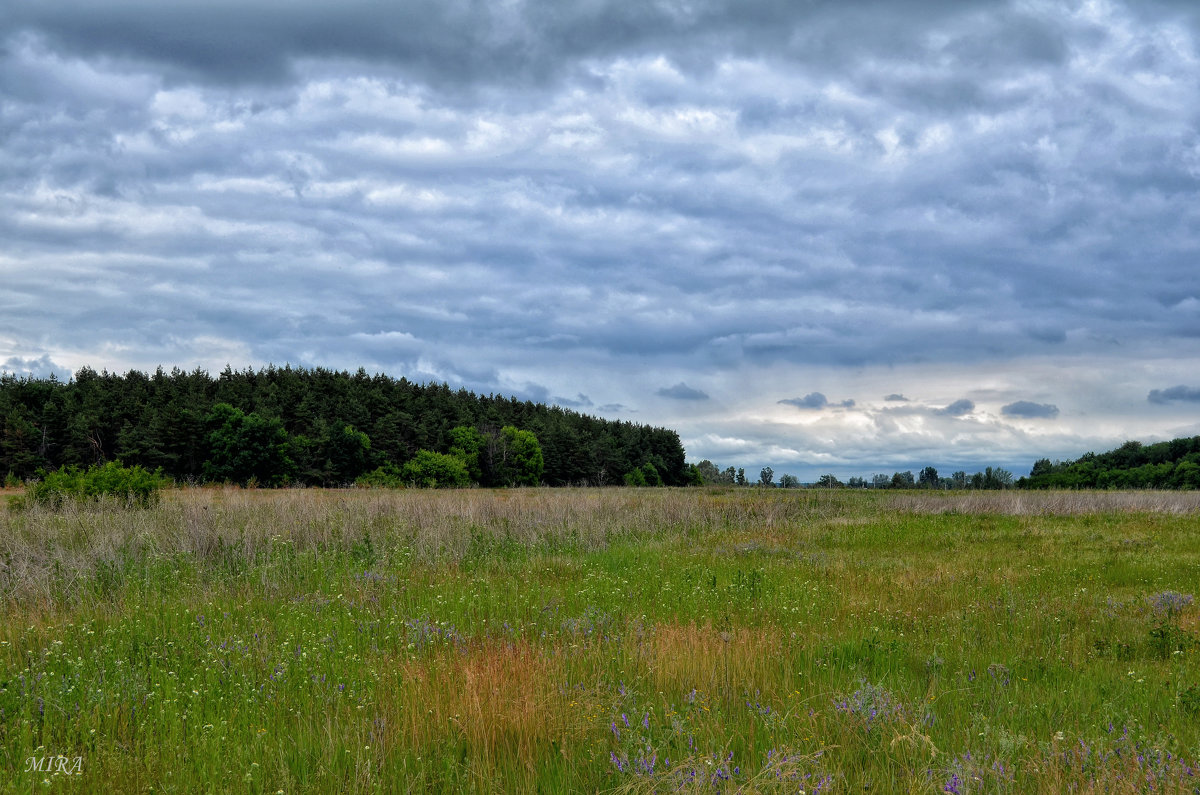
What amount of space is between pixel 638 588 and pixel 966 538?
1361 cm

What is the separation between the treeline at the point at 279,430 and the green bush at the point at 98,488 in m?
31.9

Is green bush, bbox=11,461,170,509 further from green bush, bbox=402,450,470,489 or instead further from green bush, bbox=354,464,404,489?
green bush, bbox=402,450,470,489

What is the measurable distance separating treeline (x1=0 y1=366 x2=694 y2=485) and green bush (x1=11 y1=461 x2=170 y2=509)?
31.9 m

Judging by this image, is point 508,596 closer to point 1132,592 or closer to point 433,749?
point 433,749

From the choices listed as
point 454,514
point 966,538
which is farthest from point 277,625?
point 966,538

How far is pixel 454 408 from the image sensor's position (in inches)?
3787

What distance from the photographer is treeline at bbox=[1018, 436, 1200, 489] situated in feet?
257

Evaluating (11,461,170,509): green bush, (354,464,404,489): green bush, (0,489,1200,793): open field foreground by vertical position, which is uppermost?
(11,461,170,509): green bush

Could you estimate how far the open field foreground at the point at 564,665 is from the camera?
450 centimetres

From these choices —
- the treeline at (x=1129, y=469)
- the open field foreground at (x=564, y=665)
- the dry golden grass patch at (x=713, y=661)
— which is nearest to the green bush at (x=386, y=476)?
the open field foreground at (x=564, y=665)

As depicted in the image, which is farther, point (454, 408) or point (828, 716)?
point (454, 408)

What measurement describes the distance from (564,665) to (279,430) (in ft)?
224

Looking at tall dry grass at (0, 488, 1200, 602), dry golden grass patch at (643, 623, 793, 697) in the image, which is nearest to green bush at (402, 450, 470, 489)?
tall dry grass at (0, 488, 1200, 602)

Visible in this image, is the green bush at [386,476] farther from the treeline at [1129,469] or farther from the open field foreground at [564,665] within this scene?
the treeline at [1129,469]
